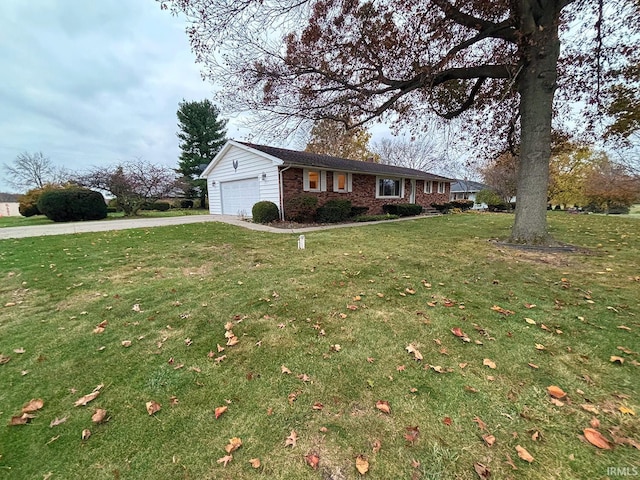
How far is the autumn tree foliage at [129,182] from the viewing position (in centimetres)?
1597

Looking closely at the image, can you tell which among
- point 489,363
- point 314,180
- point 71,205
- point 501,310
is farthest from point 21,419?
point 71,205

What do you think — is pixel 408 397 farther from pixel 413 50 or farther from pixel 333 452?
pixel 413 50

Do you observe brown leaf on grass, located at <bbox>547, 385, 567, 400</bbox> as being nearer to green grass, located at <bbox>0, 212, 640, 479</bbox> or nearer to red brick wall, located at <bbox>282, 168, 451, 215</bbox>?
green grass, located at <bbox>0, 212, 640, 479</bbox>

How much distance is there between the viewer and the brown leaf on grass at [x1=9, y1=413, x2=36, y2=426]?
1.84 metres

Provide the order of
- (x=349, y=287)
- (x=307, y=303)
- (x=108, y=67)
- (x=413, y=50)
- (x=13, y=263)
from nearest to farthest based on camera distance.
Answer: (x=307, y=303) < (x=349, y=287) < (x=13, y=263) < (x=413, y=50) < (x=108, y=67)

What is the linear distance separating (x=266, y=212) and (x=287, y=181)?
183cm

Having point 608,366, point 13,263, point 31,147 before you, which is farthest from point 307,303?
point 31,147

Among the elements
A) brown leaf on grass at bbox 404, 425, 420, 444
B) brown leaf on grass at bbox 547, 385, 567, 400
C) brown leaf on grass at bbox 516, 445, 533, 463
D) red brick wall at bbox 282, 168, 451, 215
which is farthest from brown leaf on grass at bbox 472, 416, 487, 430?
red brick wall at bbox 282, 168, 451, 215

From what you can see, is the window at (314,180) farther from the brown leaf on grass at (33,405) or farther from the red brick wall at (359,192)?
the brown leaf on grass at (33,405)

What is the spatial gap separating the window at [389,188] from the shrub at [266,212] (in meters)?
7.56

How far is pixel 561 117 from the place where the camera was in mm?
9102

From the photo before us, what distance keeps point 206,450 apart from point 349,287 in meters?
2.86

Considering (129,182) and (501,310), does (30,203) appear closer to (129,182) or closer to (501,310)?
(129,182)

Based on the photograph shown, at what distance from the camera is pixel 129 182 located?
52.3 feet
